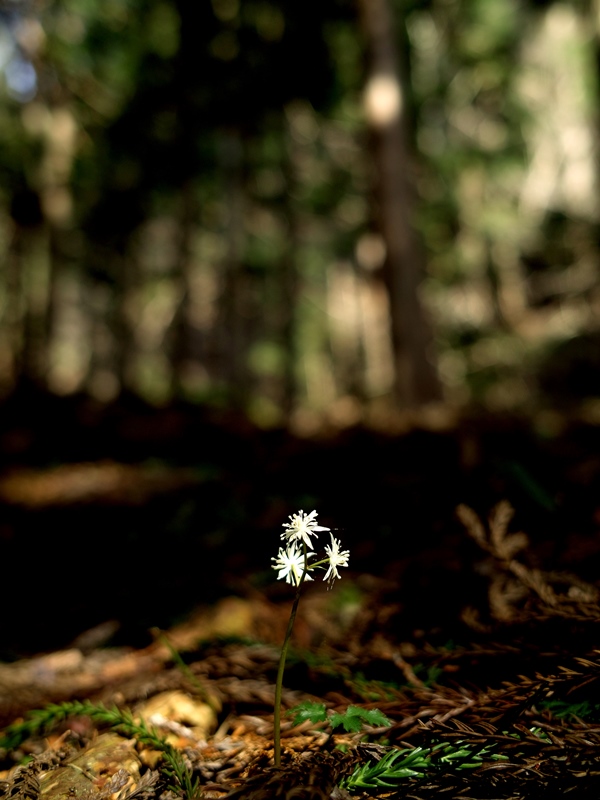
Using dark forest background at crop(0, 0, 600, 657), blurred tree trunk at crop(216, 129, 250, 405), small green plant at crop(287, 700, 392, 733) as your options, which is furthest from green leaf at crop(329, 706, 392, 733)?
blurred tree trunk at crop(216, 129, 250, 405)

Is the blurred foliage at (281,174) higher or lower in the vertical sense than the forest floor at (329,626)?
higher

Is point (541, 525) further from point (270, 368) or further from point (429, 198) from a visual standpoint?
point (270, 368)

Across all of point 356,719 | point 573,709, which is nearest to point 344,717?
point 356,719

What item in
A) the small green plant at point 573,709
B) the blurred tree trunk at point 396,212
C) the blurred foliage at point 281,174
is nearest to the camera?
the small green plant at point 573,709

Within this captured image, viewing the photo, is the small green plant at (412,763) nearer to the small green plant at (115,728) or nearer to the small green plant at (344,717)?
the small green plant at (344,717)

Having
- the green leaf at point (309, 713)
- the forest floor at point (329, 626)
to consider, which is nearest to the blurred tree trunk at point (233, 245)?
the forest floor at point (329, 626)

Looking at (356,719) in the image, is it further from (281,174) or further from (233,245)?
(281,174)

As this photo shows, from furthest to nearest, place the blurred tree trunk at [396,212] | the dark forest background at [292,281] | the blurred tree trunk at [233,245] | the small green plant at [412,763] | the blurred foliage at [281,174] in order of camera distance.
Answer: the blurred tree trunk at [233,245] → the blurred foliage at [281,174] → the blurred tree trunk at [396,212] → the dark forest background at [292,281] → the small green plant at [412,763]

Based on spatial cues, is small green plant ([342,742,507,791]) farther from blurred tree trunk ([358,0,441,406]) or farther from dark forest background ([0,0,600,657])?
blurred tree trunk ([358,0,441,406])

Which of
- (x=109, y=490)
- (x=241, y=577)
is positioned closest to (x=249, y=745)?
(x=241, y=577)
